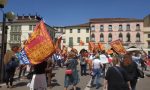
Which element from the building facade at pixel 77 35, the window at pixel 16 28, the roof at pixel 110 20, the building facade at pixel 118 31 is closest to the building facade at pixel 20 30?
the window at pixel 16 28

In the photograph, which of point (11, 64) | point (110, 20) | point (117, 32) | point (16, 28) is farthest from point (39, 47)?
point (16, 28)

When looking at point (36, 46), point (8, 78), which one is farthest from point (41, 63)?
point (8, 78)

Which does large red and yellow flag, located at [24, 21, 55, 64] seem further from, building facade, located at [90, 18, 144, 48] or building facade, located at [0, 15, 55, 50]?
building facade, located at [0, 15, 55, 50]

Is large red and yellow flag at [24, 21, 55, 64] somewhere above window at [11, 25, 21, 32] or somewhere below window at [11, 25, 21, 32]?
below

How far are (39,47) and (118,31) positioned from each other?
72.0m

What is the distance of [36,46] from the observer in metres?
8.58

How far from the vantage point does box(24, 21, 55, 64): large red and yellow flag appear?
8047 mm

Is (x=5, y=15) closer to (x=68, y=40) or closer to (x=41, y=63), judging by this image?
(x=41, y=63)

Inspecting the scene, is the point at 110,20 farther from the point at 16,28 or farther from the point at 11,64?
the point at 11,64

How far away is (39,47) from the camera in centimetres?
845

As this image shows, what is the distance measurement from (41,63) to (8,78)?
203 inches

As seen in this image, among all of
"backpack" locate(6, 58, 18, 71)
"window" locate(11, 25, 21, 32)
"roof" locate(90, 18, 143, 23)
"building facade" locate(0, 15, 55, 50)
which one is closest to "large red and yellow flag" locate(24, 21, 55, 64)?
"backpack" locate(6, 58, 18, 71)

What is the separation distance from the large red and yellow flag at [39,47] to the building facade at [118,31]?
2718 inches

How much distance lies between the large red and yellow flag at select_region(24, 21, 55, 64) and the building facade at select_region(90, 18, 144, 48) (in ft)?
227
